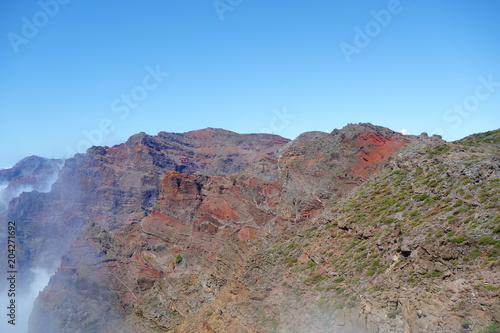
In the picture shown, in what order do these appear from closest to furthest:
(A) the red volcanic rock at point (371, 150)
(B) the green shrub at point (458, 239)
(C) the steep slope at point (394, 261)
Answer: (C) the steep slope at point (394, 261), (B) the green shrub at point (458, 239), (A) the red volcanic rock at point (371, 150)

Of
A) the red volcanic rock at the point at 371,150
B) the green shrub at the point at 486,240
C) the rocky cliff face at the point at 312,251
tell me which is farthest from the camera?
the red volcanic rock at the point at 371,150

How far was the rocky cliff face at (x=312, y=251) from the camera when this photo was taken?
14648mm

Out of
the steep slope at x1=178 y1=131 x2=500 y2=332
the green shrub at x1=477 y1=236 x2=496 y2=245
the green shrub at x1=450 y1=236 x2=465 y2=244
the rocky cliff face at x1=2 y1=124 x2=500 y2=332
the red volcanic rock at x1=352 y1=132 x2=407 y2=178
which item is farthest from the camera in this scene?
the red volcanic rock at x1=352 y1=132 x2=407 y2=178

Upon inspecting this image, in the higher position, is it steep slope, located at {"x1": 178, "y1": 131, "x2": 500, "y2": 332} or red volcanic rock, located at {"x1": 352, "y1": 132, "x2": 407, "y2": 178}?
red volcanic rock, located at {"x1": 352, "y1": 132, "x2": 407, "y2": 178}

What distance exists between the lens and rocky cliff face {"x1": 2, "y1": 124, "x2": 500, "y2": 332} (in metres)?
14.6

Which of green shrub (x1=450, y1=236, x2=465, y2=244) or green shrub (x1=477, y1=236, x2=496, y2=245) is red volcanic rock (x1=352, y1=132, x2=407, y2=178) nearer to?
green shrub (x1=450, y1=236, x2=465, y2=244)

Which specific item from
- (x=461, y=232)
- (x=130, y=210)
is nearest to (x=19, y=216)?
(x=130, y=210)

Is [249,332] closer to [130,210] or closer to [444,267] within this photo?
[444,267]

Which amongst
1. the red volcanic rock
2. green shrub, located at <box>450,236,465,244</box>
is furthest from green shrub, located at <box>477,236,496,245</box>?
the red volcanic rock

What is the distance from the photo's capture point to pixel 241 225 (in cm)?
4769

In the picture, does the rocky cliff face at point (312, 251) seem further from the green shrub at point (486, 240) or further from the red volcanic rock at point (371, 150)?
the red volcanic rock at point (371, 150)

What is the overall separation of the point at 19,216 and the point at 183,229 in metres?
70.8

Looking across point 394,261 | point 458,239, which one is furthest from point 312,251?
point 458,239

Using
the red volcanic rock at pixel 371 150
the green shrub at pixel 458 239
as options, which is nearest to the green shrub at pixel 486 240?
the green shrub at pixel 458 239
